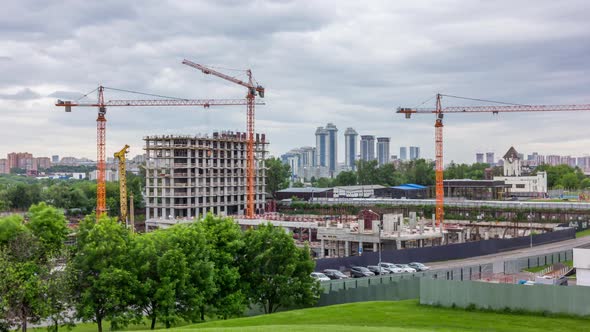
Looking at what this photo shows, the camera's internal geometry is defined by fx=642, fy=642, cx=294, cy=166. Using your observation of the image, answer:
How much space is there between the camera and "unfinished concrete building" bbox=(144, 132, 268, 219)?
392ft

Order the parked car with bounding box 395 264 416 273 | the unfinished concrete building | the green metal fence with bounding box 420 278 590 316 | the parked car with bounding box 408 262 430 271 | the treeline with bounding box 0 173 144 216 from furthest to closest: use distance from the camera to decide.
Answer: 1. the treeline with bounding box 0 173 144 216
2. the unfinished concrete building
3. the parked car with bounding box 408 262 430 271
4. the parked car with bounding box 395 264 416 273
5. the green metal fence with bounding box 420 278 590 316

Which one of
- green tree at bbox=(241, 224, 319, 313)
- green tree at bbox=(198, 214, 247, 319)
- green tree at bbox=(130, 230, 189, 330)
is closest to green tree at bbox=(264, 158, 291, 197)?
green tree at bbox=(241, 224, 319, 313)

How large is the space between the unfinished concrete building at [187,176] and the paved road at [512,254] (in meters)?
63.7

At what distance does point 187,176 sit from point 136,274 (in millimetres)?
84939

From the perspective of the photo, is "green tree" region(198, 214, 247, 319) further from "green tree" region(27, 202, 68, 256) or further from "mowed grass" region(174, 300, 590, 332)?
"green tree" region(27, 202, 68, 256)

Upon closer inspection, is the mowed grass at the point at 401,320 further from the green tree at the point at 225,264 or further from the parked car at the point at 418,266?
the parked car at the point at 418,266

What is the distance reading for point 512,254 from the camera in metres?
66.4

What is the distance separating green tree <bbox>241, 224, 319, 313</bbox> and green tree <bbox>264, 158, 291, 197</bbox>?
125 meters

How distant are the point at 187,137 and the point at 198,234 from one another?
83500 mm

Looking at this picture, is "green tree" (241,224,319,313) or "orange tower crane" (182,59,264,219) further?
"orange tower crane" (182,59,264,219)

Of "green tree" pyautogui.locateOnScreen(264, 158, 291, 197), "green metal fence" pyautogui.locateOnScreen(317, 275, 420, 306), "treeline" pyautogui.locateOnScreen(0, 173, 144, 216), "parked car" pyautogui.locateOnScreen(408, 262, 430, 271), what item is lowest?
"parked car" pyautogui.locateOnScreen(408, 262, 430, 271)

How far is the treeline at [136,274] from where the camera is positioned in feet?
113

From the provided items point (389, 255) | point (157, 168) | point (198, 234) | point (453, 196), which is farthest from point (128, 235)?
point (453, 196)

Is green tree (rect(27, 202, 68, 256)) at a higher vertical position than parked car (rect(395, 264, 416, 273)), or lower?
higher
